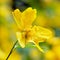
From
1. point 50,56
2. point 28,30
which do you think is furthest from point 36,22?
point 28,30

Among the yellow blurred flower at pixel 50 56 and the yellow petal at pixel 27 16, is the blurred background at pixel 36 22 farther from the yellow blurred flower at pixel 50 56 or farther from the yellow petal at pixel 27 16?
the yellow petal at pixel 27 16

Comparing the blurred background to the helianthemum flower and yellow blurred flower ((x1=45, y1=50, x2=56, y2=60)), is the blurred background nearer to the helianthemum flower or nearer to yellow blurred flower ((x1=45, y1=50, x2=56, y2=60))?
yellow blurred flower ((x1=45, y1=50, x2=56, y2=60))

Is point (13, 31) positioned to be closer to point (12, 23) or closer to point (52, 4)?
point (12, 23)

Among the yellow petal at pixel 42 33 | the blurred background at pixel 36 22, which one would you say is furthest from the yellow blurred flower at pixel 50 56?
the yellow petal at pixel 42 33

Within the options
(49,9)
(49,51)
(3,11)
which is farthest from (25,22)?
(49,9)

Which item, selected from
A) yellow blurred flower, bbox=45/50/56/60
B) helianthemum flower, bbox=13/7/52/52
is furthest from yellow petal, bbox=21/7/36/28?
yellow blurred flower, bbox=45/50/56/60

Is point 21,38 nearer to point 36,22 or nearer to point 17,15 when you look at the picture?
point 17,15
